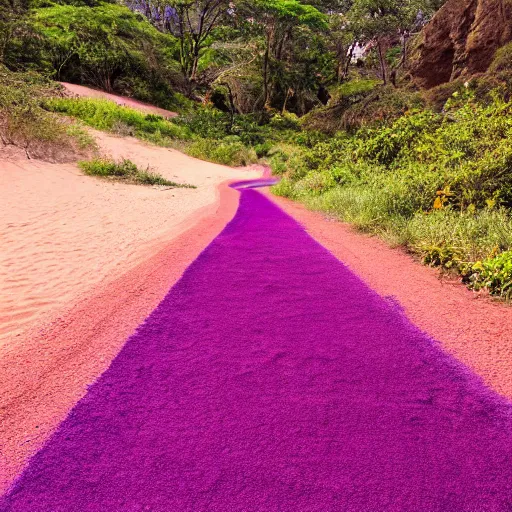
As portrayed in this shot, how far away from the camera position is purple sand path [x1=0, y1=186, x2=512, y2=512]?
1496mm

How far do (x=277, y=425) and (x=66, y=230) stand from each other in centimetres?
488

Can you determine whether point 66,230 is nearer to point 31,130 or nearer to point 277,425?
point 277,425

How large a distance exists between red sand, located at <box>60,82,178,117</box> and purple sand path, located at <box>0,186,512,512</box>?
2107 cm

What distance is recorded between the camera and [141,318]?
121 inches

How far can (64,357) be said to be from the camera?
100 inches

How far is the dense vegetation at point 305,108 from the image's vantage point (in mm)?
5383

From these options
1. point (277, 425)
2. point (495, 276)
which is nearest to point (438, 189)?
point (495, 276)

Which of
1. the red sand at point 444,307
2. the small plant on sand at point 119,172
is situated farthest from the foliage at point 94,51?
the red sand at point 444,307

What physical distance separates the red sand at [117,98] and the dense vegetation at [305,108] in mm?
965

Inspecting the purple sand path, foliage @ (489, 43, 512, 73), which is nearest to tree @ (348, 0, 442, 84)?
foliage @ (489, 43, 512, 73)

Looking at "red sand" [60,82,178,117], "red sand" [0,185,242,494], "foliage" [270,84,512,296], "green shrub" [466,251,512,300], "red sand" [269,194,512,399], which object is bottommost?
"red sand" [0,185,242,494]

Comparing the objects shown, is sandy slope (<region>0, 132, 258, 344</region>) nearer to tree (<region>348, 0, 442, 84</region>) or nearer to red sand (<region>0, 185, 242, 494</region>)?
red sand (<region>0, 185, 242, 494</region>)

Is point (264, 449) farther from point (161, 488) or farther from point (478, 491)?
point (478, 491)

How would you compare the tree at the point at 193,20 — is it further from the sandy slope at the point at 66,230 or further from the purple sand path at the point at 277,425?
the purple sand path at the point at 277,425
